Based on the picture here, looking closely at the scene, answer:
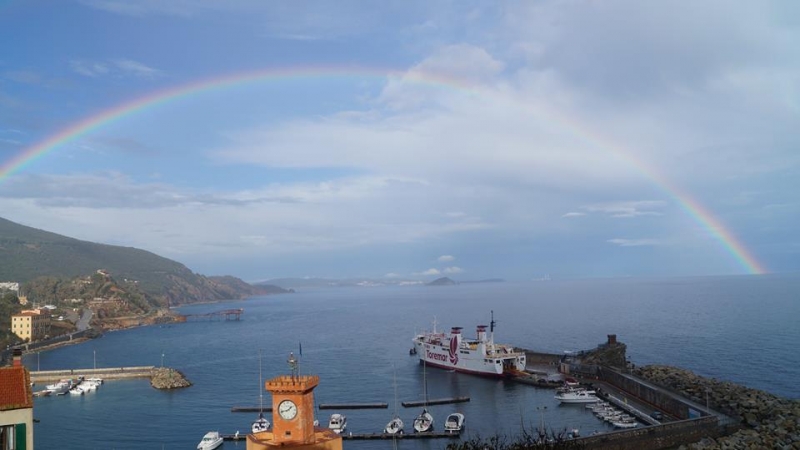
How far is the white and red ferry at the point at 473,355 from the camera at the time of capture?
7225cm

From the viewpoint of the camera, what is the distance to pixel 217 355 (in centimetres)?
9994

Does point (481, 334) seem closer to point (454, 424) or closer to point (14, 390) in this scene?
point (454, 424)

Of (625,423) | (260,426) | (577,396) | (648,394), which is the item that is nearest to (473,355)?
(577,396)

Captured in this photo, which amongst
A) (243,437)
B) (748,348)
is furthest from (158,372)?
(748,348)

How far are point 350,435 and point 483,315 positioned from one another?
137m

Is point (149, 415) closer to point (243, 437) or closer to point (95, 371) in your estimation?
point (243, 437)

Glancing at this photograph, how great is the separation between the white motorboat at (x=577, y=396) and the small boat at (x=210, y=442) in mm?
31089

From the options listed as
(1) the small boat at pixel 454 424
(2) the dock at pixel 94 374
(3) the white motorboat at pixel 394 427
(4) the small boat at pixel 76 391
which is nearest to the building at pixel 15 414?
(3) the white motorboat at pixel 394 427

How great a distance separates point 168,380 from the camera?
7138 cm

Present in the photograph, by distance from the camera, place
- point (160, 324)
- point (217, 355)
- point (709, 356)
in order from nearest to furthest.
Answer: point (709, 356) → point (217, 355) → point (160, 324)

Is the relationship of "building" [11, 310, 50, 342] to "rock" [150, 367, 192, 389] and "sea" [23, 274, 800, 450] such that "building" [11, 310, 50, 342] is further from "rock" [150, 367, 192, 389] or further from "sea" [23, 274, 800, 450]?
"rock" [150, 367, 192, 389]

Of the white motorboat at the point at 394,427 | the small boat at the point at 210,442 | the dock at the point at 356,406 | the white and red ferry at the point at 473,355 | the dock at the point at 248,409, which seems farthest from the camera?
the white and red ferry at the point at 473,355

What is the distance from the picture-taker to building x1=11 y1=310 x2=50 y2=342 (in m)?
119

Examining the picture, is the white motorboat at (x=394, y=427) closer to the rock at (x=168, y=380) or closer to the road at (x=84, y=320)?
the rock at (x=168, y=380)
